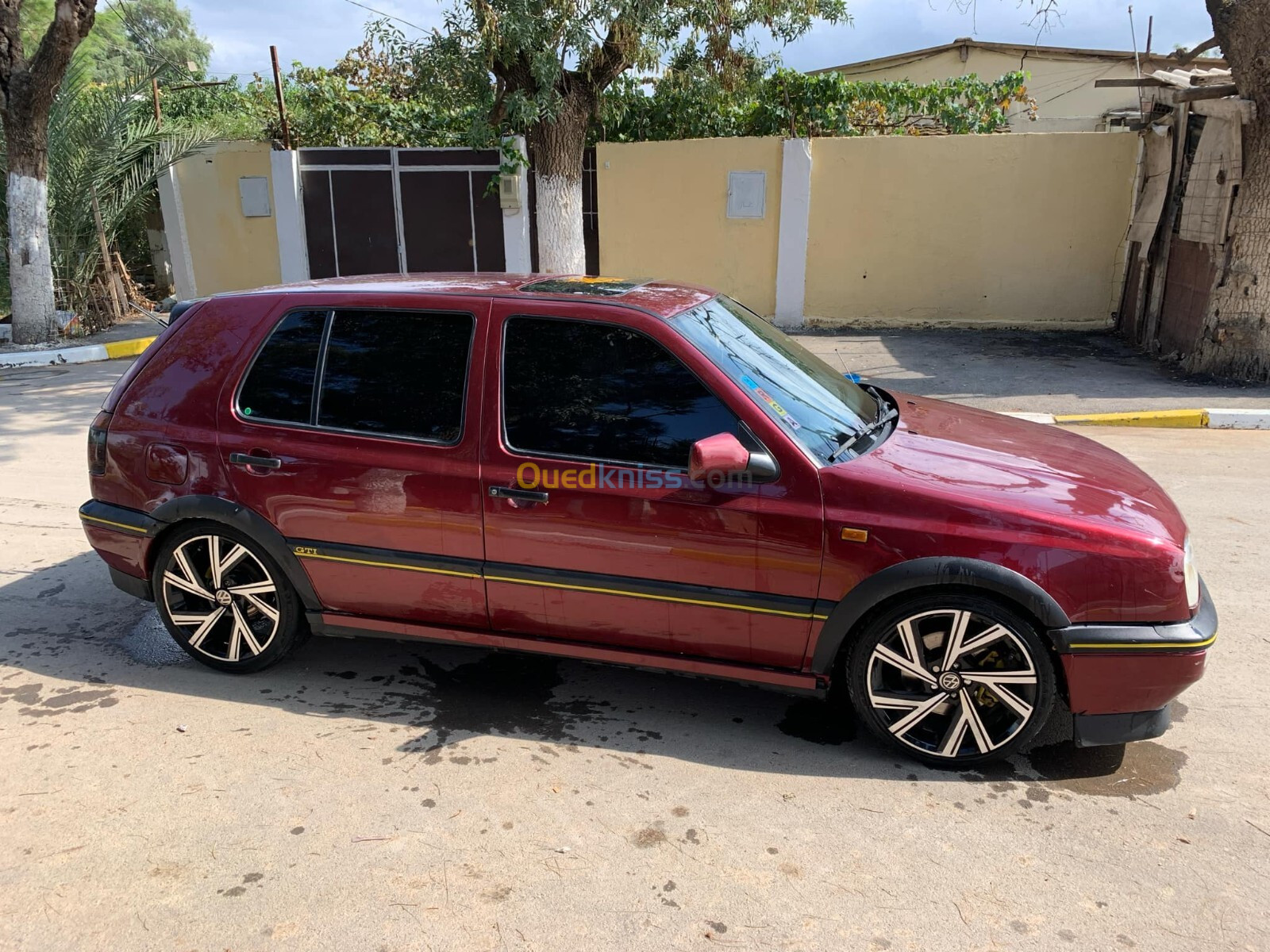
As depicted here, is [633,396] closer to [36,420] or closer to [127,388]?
[127,388]

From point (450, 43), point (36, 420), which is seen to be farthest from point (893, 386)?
point (36, 420)

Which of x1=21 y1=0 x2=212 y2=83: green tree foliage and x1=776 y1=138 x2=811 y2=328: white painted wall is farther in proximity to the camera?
x1=21 y1=0 x2=212 y2=83: green tree foliage

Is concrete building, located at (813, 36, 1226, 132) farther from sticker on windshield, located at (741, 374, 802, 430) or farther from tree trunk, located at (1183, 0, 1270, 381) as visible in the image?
sticker on windshield, located at (741, 374, 802, 430)

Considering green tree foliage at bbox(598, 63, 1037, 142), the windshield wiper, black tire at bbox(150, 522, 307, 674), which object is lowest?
black tire at bbox(150, 522, 307, 674)

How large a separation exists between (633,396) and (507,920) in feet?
5.82

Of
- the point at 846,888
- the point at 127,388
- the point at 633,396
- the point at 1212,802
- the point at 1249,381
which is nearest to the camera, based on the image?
the point at 846,888

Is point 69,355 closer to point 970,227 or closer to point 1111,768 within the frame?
point 970,227

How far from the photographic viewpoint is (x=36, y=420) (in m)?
8.78

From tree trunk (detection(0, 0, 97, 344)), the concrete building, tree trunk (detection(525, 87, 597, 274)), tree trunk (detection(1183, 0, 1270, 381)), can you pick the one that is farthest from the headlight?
the concrete building

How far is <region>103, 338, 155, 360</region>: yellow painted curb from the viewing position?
1237 cm

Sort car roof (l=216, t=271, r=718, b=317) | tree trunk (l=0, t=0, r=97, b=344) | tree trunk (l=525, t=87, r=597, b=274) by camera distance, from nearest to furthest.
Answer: car roof (l=216, t=271, r=718, b=317)
tree trunk (l=525, t=87, r=597, b=274)
tree trunk (l=0, t=0, r=97, b=344)

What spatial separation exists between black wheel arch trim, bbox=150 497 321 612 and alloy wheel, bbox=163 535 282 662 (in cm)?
11

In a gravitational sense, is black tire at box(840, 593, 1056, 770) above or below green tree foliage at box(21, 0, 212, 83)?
below

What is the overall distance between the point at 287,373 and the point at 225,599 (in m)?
1.00
